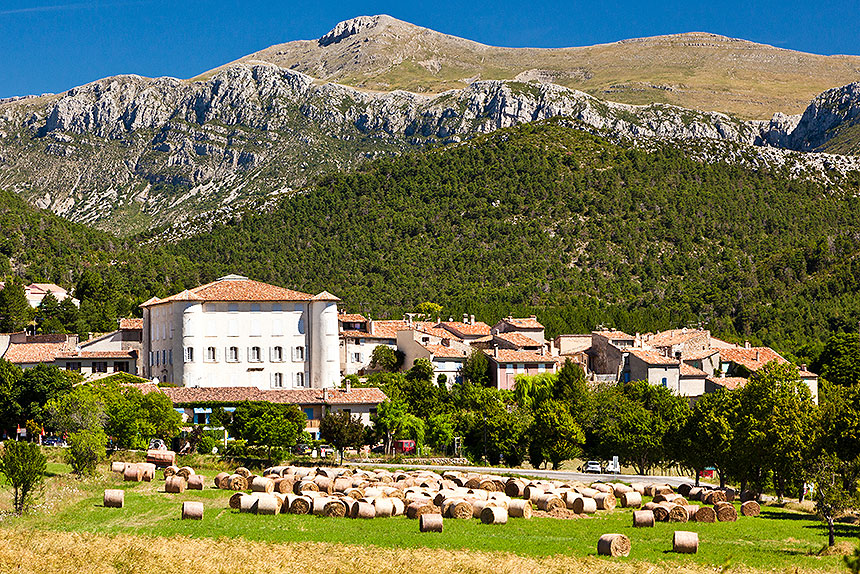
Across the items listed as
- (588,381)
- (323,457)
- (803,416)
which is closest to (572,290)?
(588,381)

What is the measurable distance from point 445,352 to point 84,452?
2326 inches

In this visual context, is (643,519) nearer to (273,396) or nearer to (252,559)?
(252,559)

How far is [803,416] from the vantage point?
59.8 metres

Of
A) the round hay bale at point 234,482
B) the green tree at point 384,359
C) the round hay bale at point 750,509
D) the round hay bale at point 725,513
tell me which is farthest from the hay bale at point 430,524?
the green tree at point 384,359

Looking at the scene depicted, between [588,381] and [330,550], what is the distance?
78.0 m

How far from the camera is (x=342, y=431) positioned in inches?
3127

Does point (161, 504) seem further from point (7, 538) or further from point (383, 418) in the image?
point (383, 418)

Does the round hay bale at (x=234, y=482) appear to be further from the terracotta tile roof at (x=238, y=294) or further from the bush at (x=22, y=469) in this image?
the terracotta tile roof at (x=238, y=294)

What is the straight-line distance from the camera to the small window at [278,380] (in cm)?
10119

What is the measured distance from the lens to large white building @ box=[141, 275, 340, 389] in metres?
99.2

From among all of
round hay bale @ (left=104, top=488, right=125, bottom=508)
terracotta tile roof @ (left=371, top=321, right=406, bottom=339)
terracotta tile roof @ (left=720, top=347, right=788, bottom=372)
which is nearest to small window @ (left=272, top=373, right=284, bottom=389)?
terracotta tile roof @ (left=371, top=321, right=406, bottom=339)

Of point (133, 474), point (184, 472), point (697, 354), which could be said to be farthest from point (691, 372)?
point (133, 474)

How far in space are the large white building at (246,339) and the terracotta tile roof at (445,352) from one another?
537 inches

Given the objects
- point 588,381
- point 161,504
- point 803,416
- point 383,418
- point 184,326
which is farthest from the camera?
point 588,381
